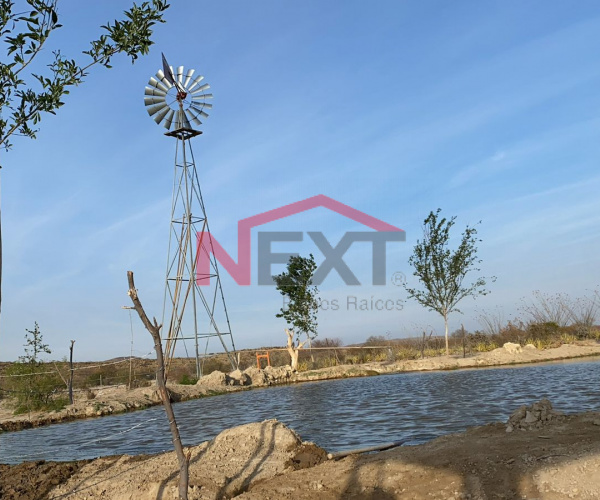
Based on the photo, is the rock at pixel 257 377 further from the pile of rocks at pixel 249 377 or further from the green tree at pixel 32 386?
the green tree at pixel 32 386

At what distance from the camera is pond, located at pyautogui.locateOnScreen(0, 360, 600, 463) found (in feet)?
32.7

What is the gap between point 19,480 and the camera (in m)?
6.87

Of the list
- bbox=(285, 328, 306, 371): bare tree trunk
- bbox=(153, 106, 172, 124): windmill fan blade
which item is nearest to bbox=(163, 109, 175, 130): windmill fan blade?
bbox=(153, 106, 172, 124): windmill fan blade

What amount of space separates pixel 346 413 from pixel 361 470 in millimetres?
6616

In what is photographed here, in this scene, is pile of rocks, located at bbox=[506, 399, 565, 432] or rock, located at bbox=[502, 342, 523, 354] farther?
rock, located at bbox=[502, 342, 523, 354]

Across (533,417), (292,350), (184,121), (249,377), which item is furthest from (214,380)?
(533,417)

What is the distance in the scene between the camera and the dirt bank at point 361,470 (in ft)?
17.1

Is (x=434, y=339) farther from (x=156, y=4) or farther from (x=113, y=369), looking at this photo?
(x=156, y=4)

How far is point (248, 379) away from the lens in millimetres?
22969

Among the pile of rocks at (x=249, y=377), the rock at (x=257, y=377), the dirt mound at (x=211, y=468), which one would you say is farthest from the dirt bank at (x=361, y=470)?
the rock at (x=257, y=377)

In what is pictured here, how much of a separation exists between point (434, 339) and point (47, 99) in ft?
103

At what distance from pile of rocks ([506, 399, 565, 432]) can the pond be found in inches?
61.1

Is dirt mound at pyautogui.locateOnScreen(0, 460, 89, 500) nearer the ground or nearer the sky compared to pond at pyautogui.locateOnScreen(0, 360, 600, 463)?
nearer the sky

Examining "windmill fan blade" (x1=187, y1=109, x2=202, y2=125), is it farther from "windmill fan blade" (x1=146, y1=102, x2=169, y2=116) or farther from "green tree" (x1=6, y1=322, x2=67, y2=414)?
"green tree" (x1=6, y1=322, x2=67, y2=414)
